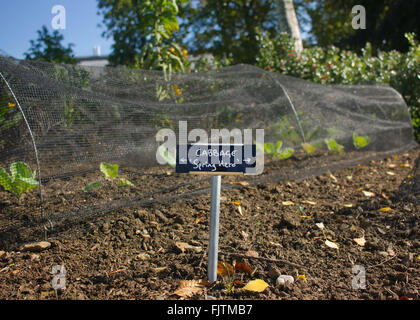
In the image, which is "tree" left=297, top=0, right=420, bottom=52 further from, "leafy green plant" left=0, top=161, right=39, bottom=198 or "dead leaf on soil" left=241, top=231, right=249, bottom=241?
"leafy green plant" left=0, top=161, right=39, bottom=198

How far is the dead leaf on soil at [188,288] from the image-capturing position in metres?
1.75

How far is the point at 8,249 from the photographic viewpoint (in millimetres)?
2225

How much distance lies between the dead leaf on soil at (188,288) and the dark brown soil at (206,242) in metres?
0.04

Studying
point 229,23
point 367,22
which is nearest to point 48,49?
point 229,23

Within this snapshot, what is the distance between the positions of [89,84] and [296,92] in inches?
95.8

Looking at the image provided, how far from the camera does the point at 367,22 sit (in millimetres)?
14773

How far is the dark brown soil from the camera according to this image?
73.0 inches

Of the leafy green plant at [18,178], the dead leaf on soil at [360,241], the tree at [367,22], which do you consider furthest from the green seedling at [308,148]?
the tree at [367,22]

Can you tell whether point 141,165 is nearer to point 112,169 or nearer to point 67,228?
point 112,169

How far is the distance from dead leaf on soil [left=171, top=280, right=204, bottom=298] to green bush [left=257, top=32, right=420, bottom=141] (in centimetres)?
500

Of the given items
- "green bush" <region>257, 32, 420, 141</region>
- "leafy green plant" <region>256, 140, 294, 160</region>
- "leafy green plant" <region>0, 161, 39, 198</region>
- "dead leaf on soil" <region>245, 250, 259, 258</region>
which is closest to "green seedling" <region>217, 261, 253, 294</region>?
"dead leaf on soil" <region>245, 250, 259, 258</region>

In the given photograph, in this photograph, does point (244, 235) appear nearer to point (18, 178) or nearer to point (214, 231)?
point (214, 231)

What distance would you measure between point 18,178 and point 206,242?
1456 millimetres
